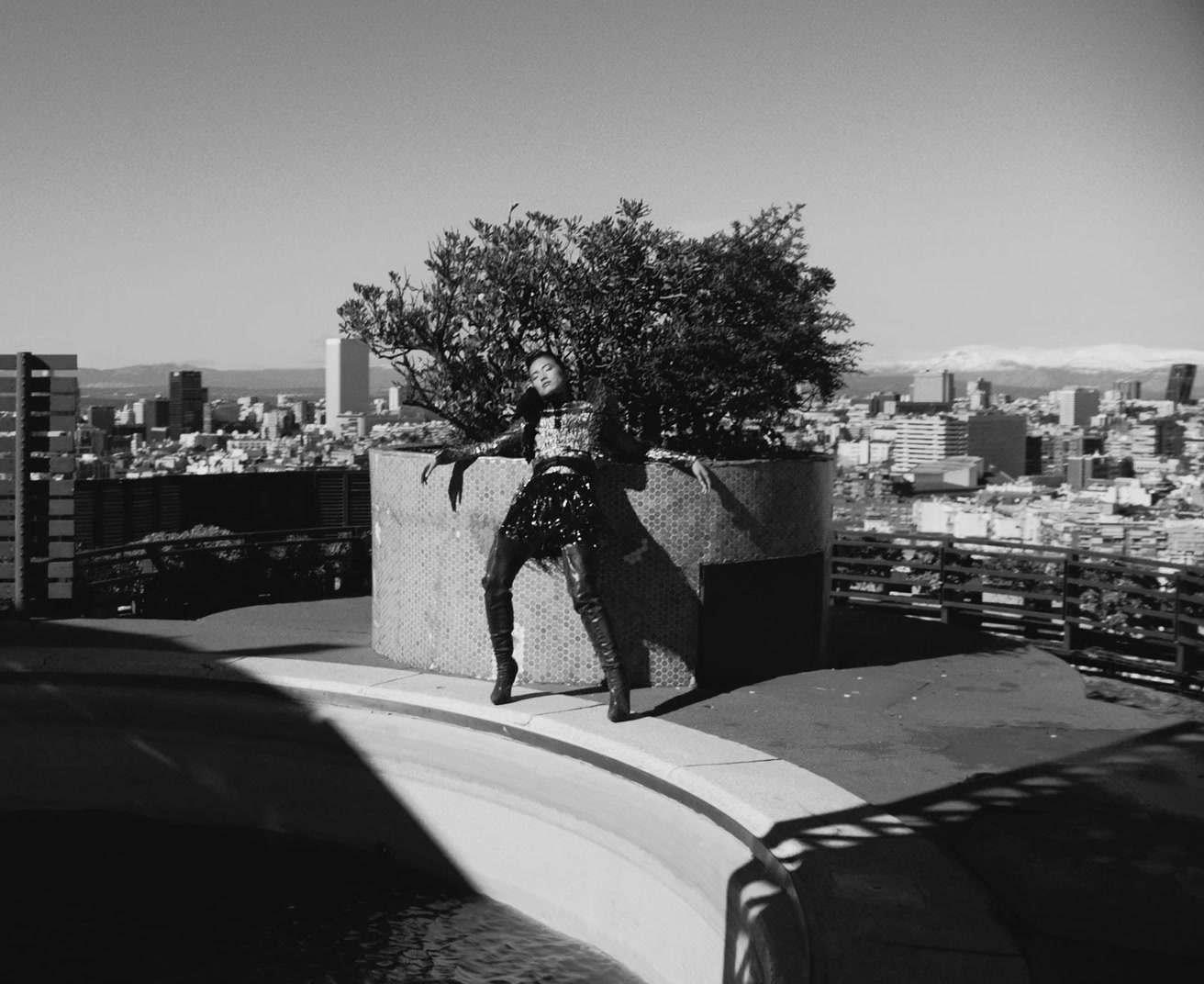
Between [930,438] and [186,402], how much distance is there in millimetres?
28722

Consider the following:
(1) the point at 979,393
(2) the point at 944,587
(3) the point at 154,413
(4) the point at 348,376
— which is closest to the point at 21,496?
(4) the point at 348,376

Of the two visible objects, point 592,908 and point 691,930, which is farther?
point 592,908

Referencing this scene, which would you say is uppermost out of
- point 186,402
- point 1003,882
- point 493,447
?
point 186,402

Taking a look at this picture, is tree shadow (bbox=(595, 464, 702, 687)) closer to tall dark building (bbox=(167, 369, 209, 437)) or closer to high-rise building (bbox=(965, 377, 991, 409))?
tall dark building (bbox=(167, 369, 209, 437))

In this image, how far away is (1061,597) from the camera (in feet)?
35.6

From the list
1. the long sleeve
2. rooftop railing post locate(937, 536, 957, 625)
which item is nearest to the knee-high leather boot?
the long sleeve

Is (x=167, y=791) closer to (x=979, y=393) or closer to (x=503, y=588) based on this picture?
(x=503, y=588)

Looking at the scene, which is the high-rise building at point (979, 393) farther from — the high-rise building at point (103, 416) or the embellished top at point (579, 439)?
the embellished top at point (579, 439)

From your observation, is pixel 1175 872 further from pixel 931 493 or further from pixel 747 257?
pixel 931 493

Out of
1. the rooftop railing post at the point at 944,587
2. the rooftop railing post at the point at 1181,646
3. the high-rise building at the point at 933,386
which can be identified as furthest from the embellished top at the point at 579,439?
the high-rise building at the point at 933,386

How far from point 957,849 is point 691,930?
1179 millimetres

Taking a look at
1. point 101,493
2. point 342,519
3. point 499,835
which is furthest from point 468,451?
point 342,519

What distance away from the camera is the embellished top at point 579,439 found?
7.39 metres

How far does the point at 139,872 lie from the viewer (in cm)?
730
